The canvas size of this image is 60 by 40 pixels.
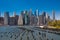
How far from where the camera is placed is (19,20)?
17547 millimetres

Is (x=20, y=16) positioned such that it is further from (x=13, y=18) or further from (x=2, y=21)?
(x=2, y=21)

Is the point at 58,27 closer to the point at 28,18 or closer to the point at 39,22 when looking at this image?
the point at 39,22

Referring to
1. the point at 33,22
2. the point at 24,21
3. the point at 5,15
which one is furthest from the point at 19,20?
the point at 5,15

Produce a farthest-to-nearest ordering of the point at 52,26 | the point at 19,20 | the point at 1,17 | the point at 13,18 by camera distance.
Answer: the point at 52,26 → the point at 19,20 → the point at 13,18 → the point at 1,17

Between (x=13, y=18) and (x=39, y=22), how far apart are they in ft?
10.7

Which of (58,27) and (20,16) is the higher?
(20,16)

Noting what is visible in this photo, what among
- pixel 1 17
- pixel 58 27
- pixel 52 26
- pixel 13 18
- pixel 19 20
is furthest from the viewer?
pixel 52 26

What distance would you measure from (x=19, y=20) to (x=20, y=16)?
86 centimetres

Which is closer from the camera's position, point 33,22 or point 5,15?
point 5,15

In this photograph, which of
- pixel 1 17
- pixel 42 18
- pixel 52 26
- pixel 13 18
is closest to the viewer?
pixel 1 17

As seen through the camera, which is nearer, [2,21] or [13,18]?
[2,21]

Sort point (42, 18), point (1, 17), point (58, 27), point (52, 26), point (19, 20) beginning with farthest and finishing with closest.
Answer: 1. point (52, 26)
2. point (58, 27)
3. point (42, 18)
4. point (19, 20)
5. point (1, 17)

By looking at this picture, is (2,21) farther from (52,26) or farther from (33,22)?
(52,26)

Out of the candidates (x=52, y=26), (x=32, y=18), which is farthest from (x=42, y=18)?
(x=52, y=26)
